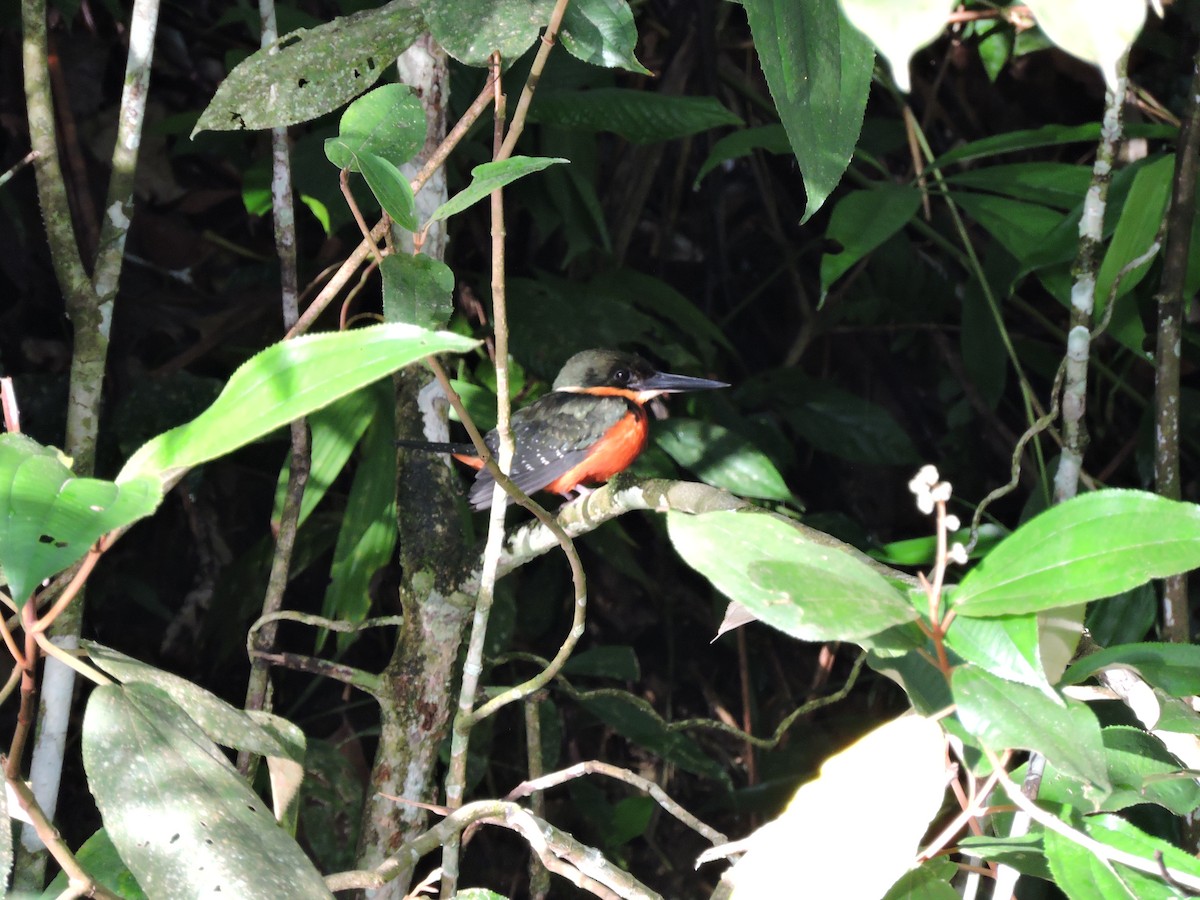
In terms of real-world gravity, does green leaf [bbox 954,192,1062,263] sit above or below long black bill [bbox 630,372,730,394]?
above

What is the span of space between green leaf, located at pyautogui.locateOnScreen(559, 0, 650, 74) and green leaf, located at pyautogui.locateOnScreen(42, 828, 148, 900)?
2.81 ft

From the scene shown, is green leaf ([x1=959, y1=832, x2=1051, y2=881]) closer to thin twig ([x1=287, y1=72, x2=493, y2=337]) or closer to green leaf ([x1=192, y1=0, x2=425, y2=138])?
thin twig ([x1=287, y1=72, x2=493, y2=337])

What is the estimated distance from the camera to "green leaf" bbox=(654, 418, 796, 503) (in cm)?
231

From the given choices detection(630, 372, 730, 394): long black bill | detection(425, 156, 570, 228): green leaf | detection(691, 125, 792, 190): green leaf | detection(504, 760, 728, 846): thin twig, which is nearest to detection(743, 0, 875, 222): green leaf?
detection(425, 156, 570, 228): green leaf

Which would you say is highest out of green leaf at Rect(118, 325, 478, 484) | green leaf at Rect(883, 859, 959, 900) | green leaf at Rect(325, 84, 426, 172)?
green leaf at Rect(325, 84, 426, 172)

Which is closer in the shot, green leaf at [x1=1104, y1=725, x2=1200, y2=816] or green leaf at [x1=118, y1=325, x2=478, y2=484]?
green leaf at [x1=118, y1=325, x2=478, y2=484]

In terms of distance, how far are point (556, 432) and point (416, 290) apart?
1796 millimetres

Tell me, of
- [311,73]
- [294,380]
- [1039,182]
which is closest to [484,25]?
[311,73]

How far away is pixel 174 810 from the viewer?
862 millimetres

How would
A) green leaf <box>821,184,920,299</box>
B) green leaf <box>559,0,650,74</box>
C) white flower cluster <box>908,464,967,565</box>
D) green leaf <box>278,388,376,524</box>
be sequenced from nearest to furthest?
white flower cluster <box>908,464,967,565</box>
green leaf <box>559,0,650,74</box>
green leaf <box>821,184,920,299</box>
green leaf <box>278,388,376,524</box>

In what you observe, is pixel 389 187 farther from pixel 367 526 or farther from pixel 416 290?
pixel 367 526

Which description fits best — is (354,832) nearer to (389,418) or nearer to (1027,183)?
(389,418)

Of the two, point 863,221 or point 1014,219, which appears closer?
point 863,221

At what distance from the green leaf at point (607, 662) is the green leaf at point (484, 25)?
1.67 m
